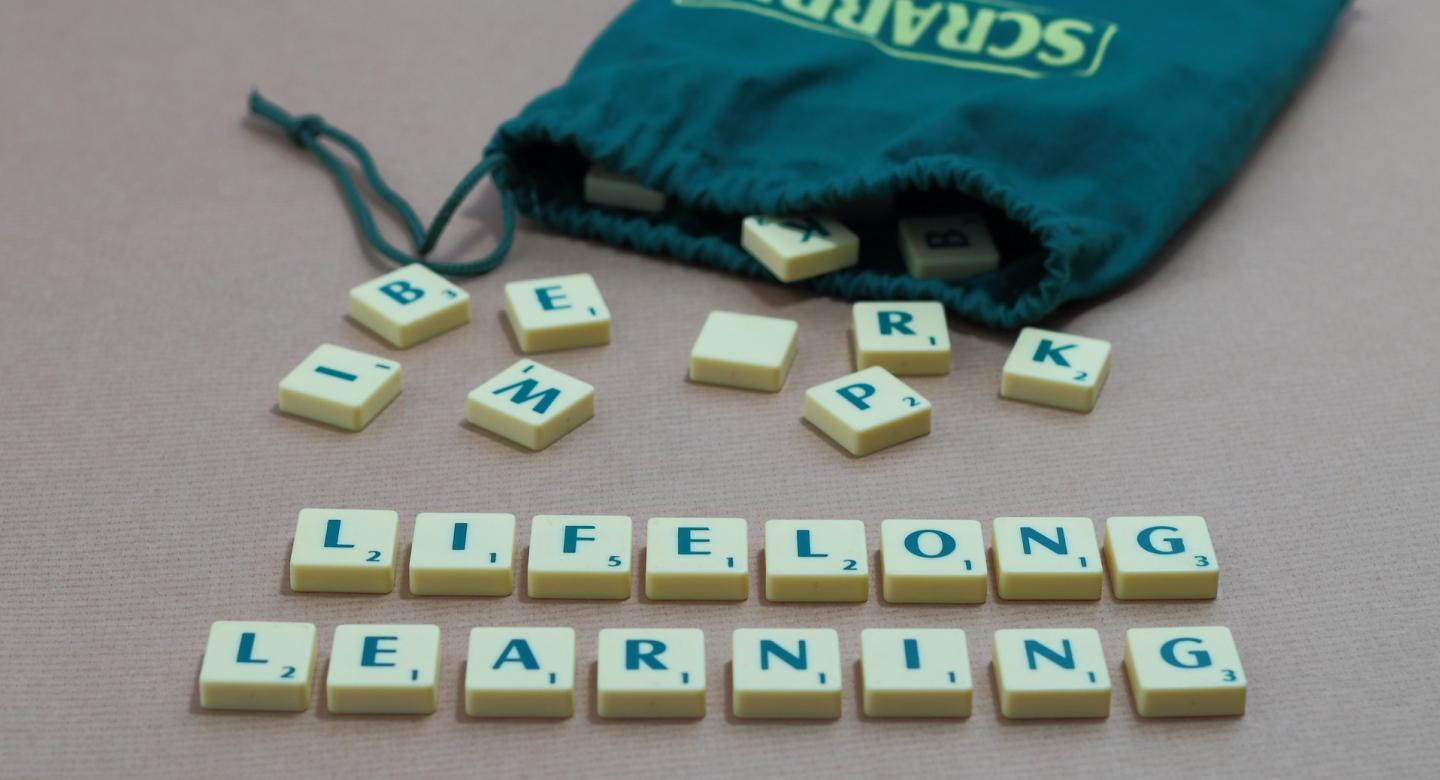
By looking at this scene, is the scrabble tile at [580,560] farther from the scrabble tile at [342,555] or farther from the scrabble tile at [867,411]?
the scrabble tile at [867,411]

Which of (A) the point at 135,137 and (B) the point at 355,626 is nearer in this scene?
(B) the point at 355,626

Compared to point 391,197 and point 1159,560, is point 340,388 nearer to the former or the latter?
point 391,197

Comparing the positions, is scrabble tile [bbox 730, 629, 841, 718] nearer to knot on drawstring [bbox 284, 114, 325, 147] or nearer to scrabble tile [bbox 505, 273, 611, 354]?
scrabble tile [bbox 505, 273, 611, 354]

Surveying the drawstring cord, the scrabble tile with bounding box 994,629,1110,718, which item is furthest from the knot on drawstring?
the scrabble tile with bounding box 994,629,1110,718

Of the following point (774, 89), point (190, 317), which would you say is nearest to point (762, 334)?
point (774, 89)

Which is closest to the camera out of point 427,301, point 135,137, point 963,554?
point 963,554

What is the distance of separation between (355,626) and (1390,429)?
2.75 feet

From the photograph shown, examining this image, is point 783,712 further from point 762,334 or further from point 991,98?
point 991,98

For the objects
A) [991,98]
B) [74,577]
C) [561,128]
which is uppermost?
[991,98]

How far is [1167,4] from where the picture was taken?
1559 mm

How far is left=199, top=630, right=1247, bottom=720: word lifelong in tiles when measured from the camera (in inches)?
38.7

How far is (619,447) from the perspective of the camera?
122 cm

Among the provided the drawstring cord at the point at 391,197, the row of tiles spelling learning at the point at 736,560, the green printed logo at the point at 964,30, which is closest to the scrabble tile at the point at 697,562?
the row of tiles spelling learning at the point at 736,560

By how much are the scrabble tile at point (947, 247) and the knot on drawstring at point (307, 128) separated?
0.64 m
